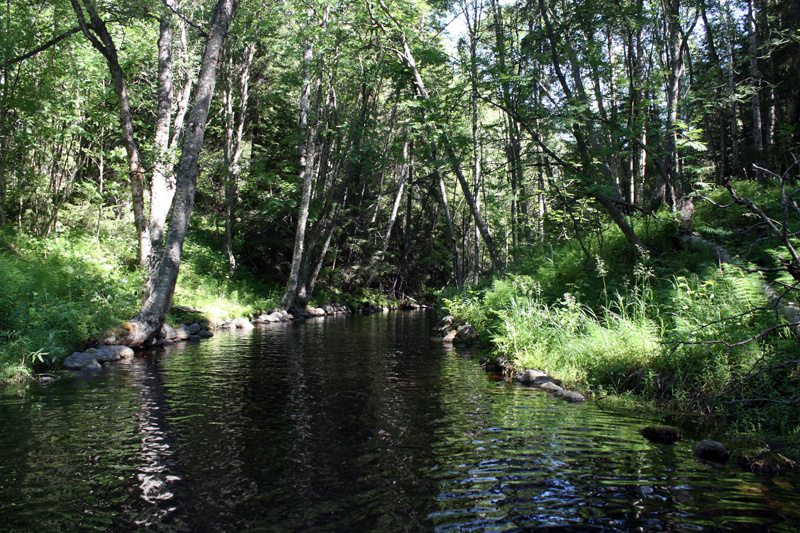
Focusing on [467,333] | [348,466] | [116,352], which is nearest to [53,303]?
[116,352]

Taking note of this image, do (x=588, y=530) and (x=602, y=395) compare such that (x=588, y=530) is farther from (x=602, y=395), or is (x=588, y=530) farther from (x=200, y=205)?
(x=200, y=205)

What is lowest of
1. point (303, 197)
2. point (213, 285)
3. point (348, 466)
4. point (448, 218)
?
point (348, 466)

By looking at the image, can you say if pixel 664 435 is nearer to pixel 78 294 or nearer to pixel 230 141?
pixel 78 294

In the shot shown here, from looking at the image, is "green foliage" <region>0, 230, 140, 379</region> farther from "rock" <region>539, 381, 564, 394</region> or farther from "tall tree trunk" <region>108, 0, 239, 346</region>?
"rock" <region>539, 381, 564, 394</region>

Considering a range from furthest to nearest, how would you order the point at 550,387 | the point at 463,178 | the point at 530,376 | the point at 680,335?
the point at 463,178
the point at 530,376
the point at 550,387
the point at 680,335

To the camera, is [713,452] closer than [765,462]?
No

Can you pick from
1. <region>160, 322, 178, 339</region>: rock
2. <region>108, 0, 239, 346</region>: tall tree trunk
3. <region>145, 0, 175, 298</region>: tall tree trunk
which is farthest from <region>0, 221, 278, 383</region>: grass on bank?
<region>145, 0, 175, 298</region>: tall tree trunk

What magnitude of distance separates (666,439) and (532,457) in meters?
1.41

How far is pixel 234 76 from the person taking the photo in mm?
21109

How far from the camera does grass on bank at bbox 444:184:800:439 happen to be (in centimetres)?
435

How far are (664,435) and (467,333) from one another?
25.2 feet

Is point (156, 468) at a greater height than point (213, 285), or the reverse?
point (213, 285)

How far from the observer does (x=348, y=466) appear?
353 centimetres

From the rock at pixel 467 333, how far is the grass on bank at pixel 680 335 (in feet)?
5.87
